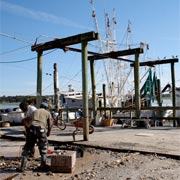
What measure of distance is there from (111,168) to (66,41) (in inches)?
266

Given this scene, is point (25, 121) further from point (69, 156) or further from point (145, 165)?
point (145, 165)

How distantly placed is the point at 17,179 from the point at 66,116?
14224 millimetres

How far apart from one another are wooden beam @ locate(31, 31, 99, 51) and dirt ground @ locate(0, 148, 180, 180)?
172 inches

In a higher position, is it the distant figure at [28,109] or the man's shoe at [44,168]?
the distant figure at [28,109]

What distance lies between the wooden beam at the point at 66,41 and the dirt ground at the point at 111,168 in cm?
437

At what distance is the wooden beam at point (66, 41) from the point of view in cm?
1195

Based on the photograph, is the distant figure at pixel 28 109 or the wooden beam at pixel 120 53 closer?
the distant figure at pixel 28 109

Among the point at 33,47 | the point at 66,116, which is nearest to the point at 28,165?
the point at 33,47

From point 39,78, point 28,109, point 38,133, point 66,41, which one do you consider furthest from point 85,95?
point 38,133

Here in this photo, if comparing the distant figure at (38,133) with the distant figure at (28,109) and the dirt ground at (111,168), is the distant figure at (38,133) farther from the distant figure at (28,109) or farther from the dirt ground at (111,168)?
the dirt ground at (111,168)

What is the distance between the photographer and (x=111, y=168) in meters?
7.79

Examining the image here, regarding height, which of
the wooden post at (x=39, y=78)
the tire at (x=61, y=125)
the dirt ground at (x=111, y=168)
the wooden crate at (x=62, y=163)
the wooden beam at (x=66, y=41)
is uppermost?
the wooden beam at (x=66, y=41)

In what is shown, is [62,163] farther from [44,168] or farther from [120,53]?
[120,53]

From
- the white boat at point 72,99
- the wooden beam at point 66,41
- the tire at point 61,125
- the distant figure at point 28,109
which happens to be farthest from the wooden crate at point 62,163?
the white boat at point 72,99
